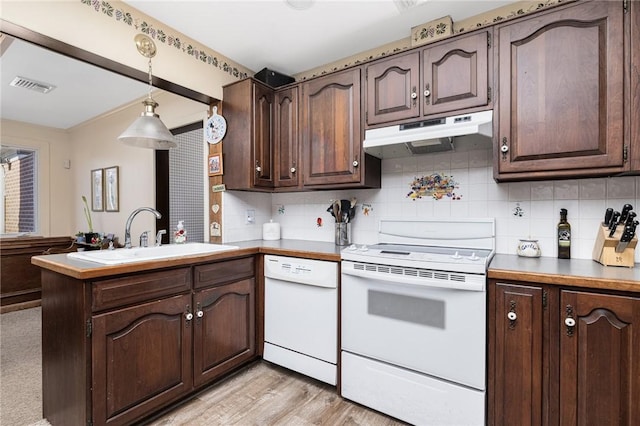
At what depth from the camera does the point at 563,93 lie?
1.46 meters

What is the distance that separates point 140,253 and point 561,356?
7.80 feet

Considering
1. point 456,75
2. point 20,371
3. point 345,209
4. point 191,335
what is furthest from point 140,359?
point 456,75

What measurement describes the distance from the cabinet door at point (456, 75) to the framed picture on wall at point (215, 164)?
1.61 metres

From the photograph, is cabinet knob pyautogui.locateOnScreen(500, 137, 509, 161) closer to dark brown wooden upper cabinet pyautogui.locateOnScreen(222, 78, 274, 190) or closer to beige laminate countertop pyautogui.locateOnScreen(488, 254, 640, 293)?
beige laminate countertop pyautogui.locateOnScreen(488, 254, 640, 293)

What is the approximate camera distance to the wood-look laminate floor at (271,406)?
1.66 meters

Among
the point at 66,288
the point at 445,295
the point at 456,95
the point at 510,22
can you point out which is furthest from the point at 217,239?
the point at 510,22

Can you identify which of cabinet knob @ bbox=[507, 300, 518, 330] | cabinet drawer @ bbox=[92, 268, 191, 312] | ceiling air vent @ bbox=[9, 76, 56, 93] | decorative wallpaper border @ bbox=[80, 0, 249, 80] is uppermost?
ceiling air vent @ bbox=[9, 76, 56, 93]

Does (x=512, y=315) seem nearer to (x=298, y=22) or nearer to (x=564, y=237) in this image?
(x=564, y=237)

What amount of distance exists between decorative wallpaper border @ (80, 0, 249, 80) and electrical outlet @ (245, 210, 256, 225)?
46.6 inches

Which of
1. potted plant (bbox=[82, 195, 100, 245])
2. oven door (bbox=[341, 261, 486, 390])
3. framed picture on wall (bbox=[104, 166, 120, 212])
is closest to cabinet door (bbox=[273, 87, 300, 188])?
oven door (bbox=[341, 261, 486, 390])

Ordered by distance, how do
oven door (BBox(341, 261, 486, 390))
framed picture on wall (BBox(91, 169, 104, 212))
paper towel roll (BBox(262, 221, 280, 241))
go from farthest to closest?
framed picture on wall (BBox(91, 169, 104, 212)) < paper towel roll (BBox(262, 221, 280, 241)) < oven door (BBox(341, 261, 486, 390))

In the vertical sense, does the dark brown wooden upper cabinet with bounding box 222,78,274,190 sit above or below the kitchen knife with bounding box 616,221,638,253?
above

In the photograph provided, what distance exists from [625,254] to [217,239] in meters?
2.55

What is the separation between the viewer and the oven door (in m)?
1.42
